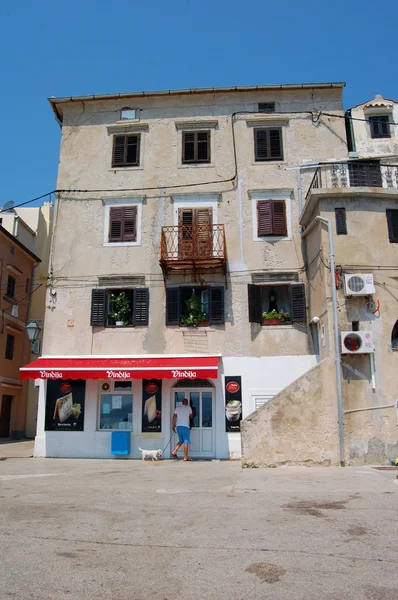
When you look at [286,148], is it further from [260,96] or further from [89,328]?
[89,328]

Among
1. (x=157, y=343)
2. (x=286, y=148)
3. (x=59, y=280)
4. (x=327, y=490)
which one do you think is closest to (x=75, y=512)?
(x=327, y=490)

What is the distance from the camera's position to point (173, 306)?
17.8 metres

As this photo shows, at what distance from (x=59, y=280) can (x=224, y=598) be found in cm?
1567

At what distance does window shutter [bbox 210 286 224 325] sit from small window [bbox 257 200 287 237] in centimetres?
260

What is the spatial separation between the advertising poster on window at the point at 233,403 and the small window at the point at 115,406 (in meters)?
3.35

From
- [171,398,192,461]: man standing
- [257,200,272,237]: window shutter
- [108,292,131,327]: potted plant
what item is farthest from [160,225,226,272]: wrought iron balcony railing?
[171,398,192,461]: man standing

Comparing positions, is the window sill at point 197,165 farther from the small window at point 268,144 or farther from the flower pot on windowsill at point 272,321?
the flower pot on windowsill at point 272,321

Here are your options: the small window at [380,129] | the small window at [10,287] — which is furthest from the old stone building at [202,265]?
the small window at [10,287]

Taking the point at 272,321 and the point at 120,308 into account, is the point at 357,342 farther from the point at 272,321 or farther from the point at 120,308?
the point at 120,308

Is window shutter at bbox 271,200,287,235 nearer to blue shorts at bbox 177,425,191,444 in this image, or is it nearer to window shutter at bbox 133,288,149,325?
window shutter at bbox 133,288,149,325

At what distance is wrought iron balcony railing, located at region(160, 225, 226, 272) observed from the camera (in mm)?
17453

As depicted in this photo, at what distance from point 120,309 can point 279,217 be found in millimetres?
6712

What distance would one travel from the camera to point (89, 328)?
711 inches

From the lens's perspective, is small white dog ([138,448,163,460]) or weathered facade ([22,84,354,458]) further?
weathered facade ([22,84,354,458])
